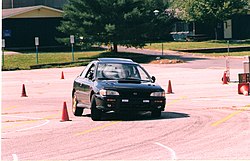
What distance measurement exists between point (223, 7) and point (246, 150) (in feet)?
208

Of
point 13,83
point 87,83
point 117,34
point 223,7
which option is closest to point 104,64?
point 87,83

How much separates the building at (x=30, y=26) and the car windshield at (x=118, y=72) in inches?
1941

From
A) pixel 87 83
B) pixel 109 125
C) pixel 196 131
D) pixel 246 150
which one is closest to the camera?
pixel 246 150

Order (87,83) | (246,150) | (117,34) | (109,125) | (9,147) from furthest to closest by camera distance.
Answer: (117,34) → (87,83) → (109,125) → (9,147) → (246,150)

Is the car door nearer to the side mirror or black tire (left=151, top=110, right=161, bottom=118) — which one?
the side mirror

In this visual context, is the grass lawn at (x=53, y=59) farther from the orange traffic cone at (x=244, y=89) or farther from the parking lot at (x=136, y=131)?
the orange traffic cone at (x=244, y=89)

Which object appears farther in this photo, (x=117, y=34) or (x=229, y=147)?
(x=117, y=34)

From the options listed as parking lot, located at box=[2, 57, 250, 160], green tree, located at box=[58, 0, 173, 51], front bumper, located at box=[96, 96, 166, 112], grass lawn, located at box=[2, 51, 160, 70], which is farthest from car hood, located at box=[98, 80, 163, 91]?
green tree, located at box=[58, 0, 173, 51]

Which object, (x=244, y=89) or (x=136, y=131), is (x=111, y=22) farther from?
(x=136, y=131)

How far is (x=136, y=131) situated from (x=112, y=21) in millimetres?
42535

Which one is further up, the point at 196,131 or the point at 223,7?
the point at 223,7

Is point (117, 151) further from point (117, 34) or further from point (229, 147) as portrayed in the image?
point (117, 34)

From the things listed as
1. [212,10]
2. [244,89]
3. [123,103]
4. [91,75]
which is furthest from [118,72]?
[212,10]

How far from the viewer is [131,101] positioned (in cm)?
1831
